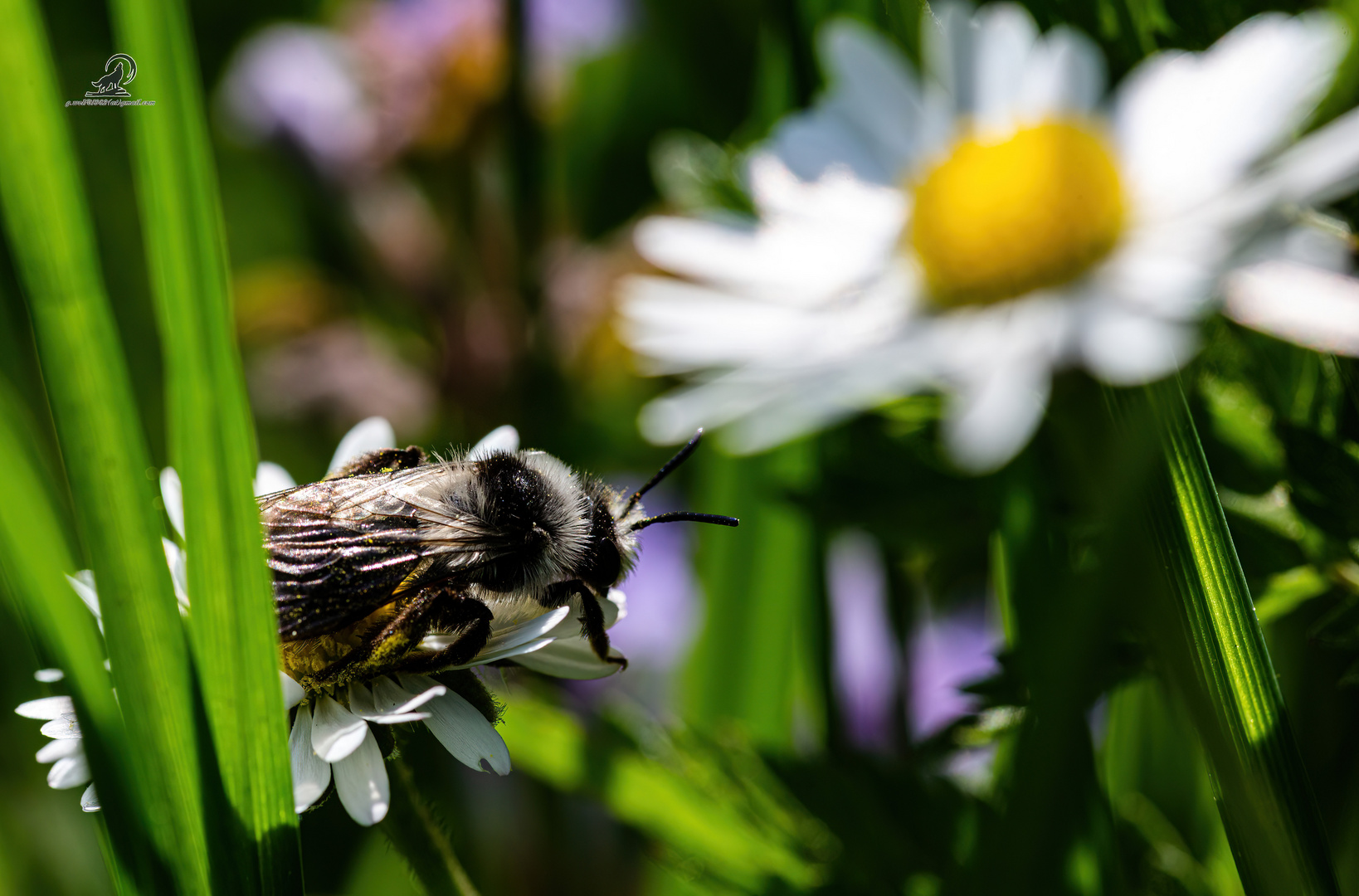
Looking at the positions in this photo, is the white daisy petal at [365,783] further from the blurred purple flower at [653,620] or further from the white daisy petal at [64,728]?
the blurred purple flower at [653,620]

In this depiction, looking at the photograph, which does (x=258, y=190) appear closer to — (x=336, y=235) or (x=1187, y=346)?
(x=336, y=235)

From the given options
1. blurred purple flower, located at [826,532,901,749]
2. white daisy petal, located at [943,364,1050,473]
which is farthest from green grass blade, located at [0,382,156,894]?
blurred purple flower, located at [826,532,901,749]

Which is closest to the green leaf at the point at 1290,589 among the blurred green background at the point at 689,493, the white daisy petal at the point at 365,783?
the blurred green background at the point at 689,493

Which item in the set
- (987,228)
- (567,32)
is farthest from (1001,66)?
(567,32)

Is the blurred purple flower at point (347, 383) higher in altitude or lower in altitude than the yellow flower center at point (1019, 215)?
lower

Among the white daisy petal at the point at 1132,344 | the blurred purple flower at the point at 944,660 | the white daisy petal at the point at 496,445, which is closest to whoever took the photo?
the white daisy petal at the point at 1132,344

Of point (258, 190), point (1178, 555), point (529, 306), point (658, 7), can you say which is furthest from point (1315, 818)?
point (258, 190)

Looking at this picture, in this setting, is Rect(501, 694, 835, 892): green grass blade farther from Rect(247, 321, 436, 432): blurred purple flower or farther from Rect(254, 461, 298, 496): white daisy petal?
Rect(247, 321, 436, 432): blurred purple flower
